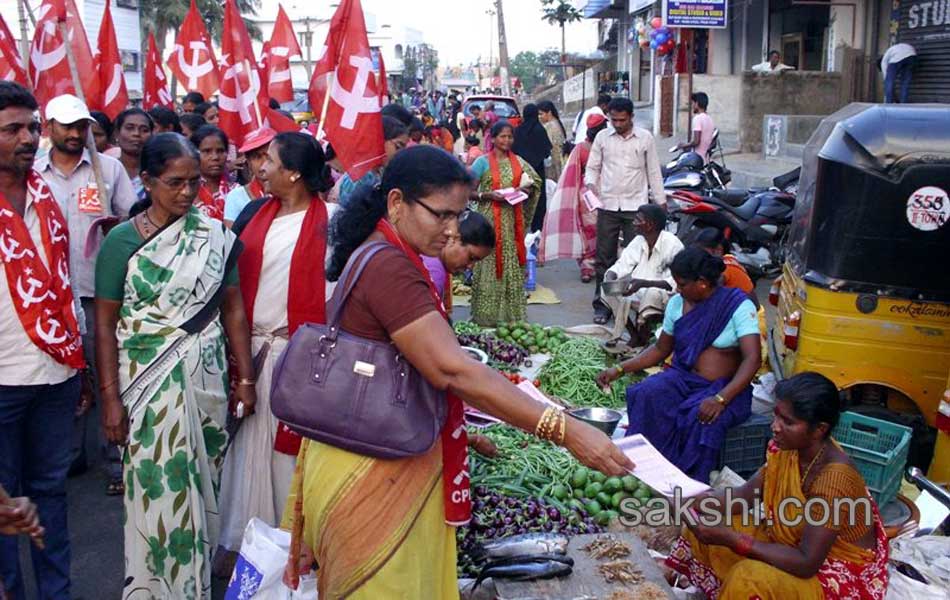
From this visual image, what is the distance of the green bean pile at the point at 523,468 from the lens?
4223mm

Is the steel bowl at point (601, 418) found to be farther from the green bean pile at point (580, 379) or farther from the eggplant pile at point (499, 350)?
the eggplant pile at point (499, 350)

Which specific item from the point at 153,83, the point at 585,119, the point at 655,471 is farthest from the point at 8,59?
the point at 585,119

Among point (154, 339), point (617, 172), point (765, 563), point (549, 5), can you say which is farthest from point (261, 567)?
point (549, 5)

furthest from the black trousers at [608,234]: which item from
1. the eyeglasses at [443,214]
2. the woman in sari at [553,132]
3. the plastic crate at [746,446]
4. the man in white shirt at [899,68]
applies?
the man in white shirt at [899,68]

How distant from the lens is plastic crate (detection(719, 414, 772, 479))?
15.1 feet

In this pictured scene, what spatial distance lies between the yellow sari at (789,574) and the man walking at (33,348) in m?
2.54

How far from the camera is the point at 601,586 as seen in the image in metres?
3.13

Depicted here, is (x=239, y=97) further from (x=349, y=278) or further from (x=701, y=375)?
(x=349, y=278)

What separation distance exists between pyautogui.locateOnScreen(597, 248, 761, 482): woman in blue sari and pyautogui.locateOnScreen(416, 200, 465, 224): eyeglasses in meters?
2.65

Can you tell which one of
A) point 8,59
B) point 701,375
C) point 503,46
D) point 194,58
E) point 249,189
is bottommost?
point 701,375

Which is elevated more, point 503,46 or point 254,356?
point 503,46

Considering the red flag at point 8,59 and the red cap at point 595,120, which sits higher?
the red flag at point 8,59

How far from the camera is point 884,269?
4559 mm

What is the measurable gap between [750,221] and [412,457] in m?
7.93
